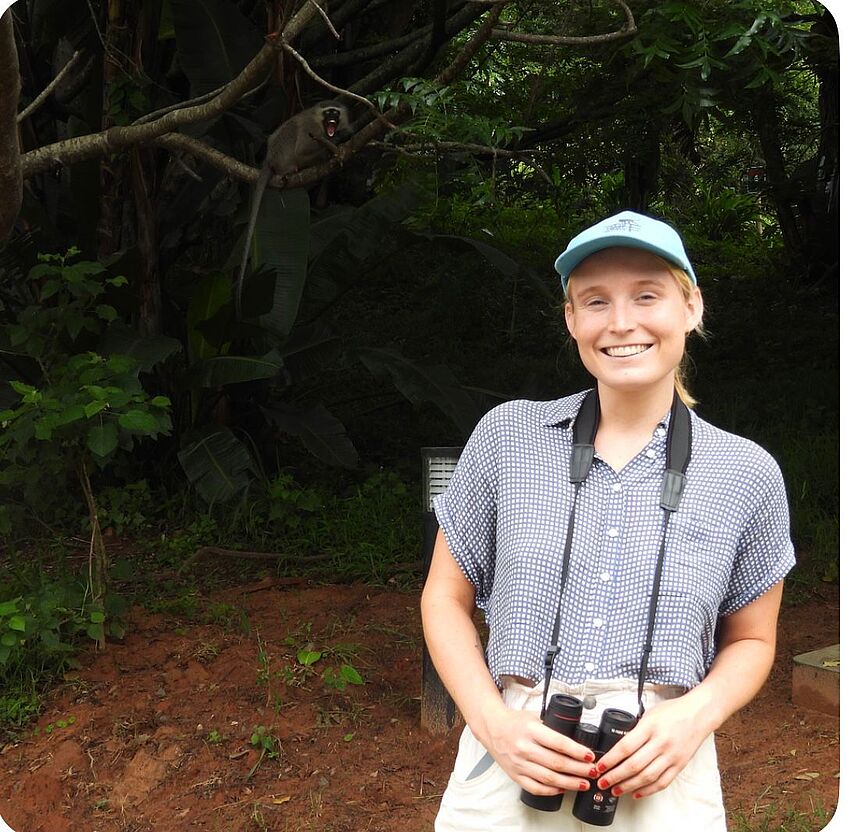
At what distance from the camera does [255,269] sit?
4617mm

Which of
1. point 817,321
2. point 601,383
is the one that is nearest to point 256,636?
point 601,383

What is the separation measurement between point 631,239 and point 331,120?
11.8 feet

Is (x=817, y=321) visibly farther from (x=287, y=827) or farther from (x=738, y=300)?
(x=287, y=827)

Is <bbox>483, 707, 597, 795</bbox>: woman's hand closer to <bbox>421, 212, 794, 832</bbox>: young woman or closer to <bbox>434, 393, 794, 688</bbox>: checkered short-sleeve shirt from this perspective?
<bbox>421, 212, 794, 832</bbox>: young woman

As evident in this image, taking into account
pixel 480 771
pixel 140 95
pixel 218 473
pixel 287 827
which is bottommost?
pixel 287 827

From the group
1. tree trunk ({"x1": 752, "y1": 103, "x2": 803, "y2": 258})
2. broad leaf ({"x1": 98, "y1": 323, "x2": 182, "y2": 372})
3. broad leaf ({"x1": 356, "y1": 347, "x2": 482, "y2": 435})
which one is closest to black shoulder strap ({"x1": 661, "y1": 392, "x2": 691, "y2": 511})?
broad leaf ({"x1": 356, "y1": 347, "x2": 482, "y2": 435})

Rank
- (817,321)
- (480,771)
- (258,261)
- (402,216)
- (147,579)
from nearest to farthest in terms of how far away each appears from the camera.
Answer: (480,771), (147,579), (258,261), (402,216), (817,321)

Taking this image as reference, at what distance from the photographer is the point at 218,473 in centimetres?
435

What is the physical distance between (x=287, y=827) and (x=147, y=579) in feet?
5.54

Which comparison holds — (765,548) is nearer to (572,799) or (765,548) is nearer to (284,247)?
(572,799)

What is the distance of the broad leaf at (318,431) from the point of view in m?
4.68

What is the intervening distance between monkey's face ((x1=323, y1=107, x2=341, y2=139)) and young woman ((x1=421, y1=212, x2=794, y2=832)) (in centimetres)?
341

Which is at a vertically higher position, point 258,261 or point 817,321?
point 258,261

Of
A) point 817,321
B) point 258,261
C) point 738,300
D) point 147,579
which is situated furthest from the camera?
point 738,300
